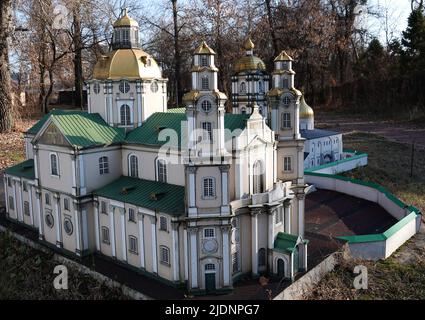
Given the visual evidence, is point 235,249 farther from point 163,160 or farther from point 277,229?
point 163,160

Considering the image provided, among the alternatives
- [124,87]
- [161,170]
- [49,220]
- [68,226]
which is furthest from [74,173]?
[124,87]

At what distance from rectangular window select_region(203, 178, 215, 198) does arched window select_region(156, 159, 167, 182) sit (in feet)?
11.6

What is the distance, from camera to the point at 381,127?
5456 cm

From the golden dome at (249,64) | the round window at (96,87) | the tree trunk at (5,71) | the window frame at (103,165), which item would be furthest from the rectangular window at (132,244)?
the tree trunk at (5,71)

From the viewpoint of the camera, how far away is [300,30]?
52812mm

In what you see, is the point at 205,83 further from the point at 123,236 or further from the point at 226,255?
the point at 123,236

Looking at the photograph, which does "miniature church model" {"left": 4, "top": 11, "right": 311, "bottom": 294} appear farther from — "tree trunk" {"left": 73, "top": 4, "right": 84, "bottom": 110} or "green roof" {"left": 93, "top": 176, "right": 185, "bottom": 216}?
"tree trunk" {"left": 73, "top": 4, "right": 84, "bottom": 110}

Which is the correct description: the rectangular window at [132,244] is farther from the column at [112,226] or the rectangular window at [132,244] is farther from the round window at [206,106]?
the round window at [206,106]

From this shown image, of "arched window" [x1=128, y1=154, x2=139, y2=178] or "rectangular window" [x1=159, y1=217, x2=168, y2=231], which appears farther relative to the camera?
"arched window" [x1=128, y1=154, x2=139, y2=178]

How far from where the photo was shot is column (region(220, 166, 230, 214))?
18.2m

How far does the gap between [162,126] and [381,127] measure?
3951 centimetres

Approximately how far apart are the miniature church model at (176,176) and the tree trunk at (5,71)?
1792 cm

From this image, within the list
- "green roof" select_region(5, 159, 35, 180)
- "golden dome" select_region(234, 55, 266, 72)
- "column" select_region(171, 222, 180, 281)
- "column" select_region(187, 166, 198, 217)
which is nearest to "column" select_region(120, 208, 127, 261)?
"column" select_region(171, 222, 180, 281)

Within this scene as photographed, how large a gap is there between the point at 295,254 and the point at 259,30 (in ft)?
116
